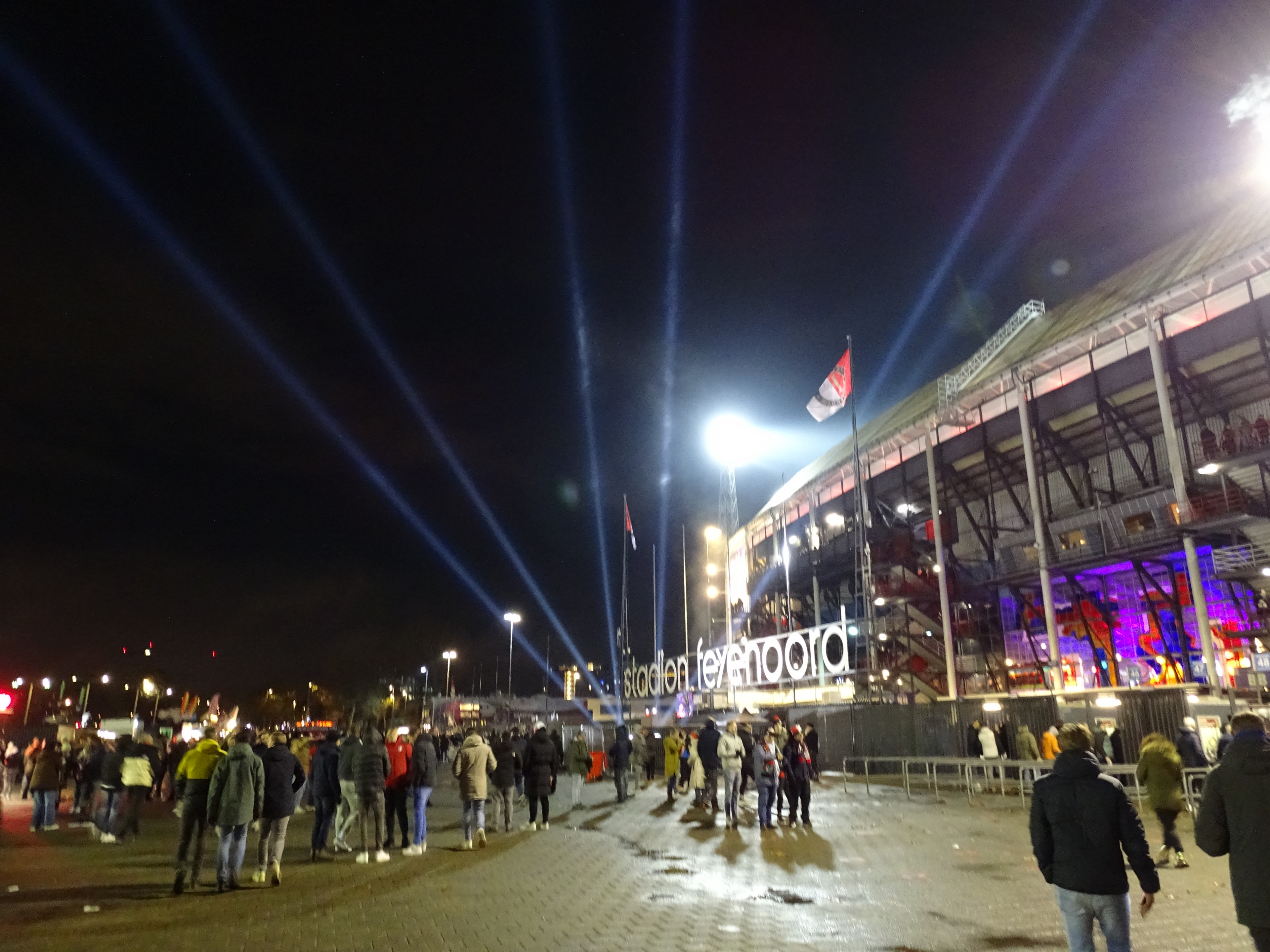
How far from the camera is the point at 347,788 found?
456 inches

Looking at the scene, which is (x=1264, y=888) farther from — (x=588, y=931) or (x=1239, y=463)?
(x=1239, y=463)

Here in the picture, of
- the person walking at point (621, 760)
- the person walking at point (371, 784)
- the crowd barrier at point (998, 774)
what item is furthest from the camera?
the person walking at point (621, 760)

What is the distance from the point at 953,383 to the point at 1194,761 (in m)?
24.5

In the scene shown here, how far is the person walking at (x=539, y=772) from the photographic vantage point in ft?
45.8

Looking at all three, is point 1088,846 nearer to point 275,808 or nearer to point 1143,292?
point 275,808

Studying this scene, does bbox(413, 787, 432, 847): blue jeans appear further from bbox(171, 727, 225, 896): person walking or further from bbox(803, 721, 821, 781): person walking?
bbox(803, 721, 821, 781): person walking

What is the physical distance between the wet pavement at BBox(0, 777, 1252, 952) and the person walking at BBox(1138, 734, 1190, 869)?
296 millimetres

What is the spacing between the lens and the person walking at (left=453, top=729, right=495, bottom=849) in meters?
11.6

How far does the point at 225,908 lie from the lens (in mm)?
7797

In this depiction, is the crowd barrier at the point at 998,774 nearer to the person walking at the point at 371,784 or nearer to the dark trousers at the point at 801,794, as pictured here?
the dark trousers at the point at 801,794

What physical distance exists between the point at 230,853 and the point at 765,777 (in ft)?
26.5

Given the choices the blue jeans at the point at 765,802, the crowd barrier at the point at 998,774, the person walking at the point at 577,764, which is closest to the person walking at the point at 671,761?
the person walking at the point at 577,764

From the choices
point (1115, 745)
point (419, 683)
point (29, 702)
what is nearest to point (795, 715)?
point (1115, 745)

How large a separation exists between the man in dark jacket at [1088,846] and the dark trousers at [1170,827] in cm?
627
